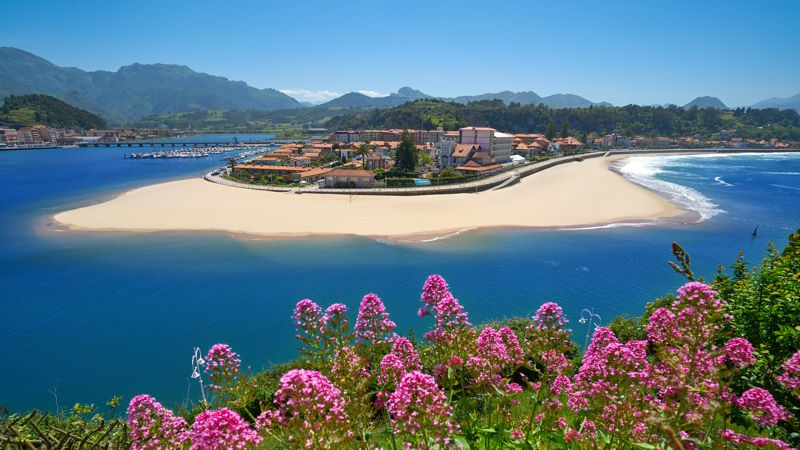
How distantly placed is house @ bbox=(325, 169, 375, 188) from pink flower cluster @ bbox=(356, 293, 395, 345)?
5054cm

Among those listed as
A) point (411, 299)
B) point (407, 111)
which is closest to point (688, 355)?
point (411, 299)

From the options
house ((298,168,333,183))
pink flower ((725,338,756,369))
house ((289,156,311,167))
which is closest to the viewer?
pink flower ((725,338,756,369))

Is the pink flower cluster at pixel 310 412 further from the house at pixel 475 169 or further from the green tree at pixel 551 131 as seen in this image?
the green tree at pixel 551 131

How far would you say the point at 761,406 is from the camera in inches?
142

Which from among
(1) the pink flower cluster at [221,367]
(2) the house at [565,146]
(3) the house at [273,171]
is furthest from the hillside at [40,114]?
(1) the pink flower cluster at [221,367]

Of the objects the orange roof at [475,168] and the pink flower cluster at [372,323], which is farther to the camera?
the orange roof at [475,168]

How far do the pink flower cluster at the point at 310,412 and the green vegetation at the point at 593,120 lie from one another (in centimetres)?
14022

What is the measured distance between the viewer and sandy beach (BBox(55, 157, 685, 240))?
121ft

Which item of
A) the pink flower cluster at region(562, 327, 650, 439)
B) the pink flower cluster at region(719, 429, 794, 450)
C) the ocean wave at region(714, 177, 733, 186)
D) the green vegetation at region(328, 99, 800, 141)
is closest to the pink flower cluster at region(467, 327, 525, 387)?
the pink flower cluster at region(562, 327, 650, 439)

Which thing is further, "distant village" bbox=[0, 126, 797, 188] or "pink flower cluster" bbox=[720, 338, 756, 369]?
"distant village" bbox=[0, 126, 797, 188]

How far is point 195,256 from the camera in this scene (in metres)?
29.6

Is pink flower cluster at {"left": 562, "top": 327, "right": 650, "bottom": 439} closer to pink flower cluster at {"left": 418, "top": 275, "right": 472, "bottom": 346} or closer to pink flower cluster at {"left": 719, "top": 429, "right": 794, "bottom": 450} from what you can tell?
pink flower cluster at {"left": 719, "top": 429, "right": 794, "bottom": 450}

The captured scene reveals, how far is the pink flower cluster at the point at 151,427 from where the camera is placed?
369cm

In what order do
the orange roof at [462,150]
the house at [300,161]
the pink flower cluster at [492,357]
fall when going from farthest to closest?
the house at [300,161], the orange roof at [462,150], the pink flower cluster at [492,357]
